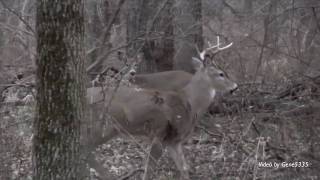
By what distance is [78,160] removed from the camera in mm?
4809

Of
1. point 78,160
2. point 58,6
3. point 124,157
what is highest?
point 58,6

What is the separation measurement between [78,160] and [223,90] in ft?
15.6

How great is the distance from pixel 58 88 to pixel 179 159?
356 cm

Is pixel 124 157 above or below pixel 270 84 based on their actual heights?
below

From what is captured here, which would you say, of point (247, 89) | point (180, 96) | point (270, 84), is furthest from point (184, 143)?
point (270, 84)

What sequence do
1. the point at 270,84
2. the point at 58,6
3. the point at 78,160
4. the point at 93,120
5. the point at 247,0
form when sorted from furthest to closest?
the point at 247,0
the point at 270,84
the point at 93,120
the point at 78,160
the point at 58,6

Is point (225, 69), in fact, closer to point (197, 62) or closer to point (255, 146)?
point (197, 62)

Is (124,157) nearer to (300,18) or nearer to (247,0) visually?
(300,18)

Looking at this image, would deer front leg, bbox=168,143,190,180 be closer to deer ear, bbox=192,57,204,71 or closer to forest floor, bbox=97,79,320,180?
forest floor, bbox=97,79,320,180

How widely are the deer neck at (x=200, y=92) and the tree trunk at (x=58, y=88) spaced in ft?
14.4

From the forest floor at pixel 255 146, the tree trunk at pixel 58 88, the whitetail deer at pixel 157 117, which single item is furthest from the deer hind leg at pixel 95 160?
the tree trunk at pixel 58 88

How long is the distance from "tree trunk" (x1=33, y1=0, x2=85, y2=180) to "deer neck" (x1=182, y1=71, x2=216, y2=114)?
14.4ft

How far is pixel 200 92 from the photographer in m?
9.30

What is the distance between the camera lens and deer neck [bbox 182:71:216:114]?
29.7 ft
